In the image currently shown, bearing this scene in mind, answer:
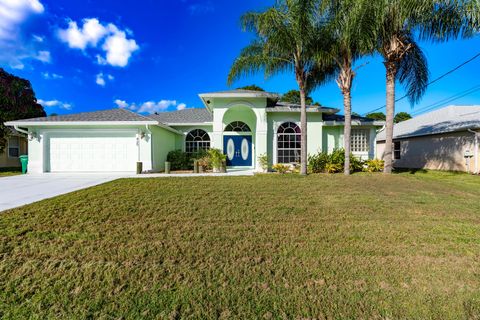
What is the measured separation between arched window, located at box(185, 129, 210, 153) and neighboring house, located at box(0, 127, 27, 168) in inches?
523

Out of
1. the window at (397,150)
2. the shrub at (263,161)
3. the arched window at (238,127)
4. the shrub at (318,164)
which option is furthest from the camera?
the window at (397,150)

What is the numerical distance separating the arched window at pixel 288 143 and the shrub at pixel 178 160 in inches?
241

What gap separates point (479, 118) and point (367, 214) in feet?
55.3

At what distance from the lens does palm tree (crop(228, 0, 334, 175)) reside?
10.5m

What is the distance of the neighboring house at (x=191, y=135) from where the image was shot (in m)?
13.0

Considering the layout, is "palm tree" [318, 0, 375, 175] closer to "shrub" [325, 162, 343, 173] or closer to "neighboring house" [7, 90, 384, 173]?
"shrub" [325, 162, 343, 173]

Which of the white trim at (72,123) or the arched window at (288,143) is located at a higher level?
the white trim at (72,123)

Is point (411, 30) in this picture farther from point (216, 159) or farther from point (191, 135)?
point (191, 135)

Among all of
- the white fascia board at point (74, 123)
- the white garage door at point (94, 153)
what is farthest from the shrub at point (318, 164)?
the white garage door at point (94, 153)

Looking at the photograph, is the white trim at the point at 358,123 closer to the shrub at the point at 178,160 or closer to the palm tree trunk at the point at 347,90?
the palm tree trunk at the point at 347,90

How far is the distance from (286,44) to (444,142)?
14192mm

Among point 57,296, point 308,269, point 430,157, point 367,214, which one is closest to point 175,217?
point 57,296

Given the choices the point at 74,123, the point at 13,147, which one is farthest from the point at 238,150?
the point at 13,147

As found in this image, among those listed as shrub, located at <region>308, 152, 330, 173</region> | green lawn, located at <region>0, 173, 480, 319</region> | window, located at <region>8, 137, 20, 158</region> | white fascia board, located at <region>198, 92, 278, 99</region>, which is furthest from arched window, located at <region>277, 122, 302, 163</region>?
window, located at <region>8, 137, 20, 158</region>
